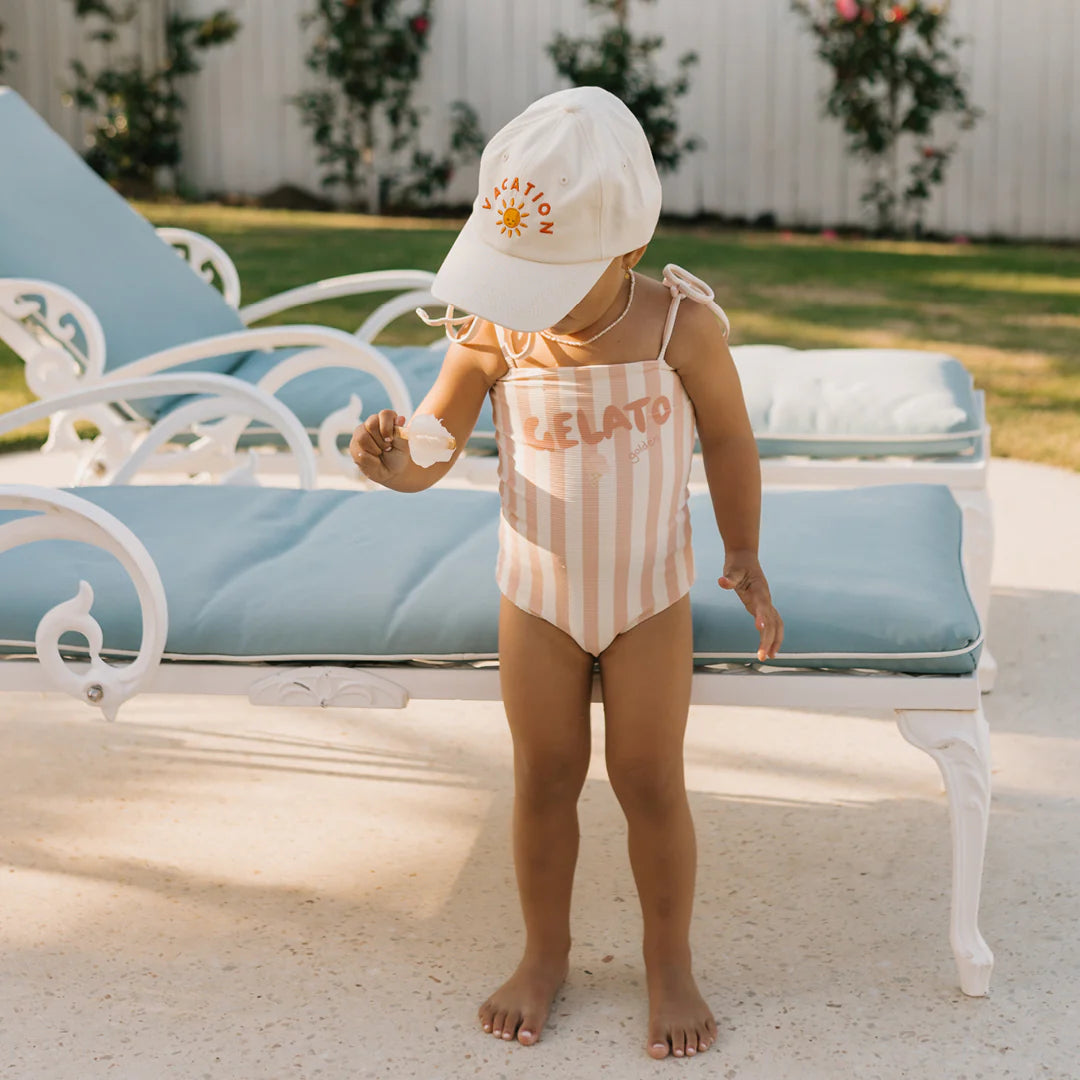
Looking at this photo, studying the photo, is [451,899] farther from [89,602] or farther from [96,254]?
[96,254]

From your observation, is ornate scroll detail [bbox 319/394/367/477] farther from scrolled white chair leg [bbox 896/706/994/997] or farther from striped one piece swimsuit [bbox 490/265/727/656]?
scrolled white chair leg [bbox 896/706/994/997]

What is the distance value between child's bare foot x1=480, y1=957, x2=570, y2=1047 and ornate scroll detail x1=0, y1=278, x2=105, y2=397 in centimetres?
198

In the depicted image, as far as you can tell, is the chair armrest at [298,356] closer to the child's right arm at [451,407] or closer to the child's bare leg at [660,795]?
the child's right arm at [451,407]

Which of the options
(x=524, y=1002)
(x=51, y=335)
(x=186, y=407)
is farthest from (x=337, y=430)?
(x=524, y=1002)

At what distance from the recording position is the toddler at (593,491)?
5.83ft

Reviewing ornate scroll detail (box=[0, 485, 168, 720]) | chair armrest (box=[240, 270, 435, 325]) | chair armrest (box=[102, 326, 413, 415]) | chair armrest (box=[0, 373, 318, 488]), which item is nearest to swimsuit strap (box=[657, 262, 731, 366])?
ornate scroll detail (box=[0, 485, 168, 720])

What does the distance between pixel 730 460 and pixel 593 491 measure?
0.18 metres

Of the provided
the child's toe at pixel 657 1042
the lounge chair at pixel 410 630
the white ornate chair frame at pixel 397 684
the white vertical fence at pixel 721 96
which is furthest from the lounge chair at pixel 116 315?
the white vertical fence at pixel 721 96

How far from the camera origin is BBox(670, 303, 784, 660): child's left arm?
1.90 m

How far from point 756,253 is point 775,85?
1.85 meters

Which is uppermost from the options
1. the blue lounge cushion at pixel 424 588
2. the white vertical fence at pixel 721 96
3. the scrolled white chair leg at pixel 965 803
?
the white vertical fence at pixel 721 96

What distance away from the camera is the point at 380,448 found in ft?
6.08

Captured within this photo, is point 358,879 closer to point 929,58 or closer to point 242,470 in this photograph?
point 242,470

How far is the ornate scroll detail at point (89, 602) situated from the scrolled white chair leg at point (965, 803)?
99 cm
